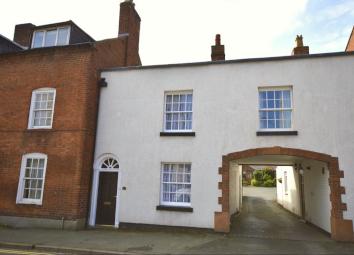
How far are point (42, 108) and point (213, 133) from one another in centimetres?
785

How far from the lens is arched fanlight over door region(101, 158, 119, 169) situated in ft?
44.1

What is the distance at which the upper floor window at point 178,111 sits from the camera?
13.0 meters

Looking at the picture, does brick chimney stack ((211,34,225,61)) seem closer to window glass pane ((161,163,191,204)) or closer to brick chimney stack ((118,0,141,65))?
brick chimney stack ((118,0,141,65))

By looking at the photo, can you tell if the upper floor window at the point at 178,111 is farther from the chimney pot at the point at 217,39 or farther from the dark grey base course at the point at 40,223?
the dark grey base course at the point at 40,223

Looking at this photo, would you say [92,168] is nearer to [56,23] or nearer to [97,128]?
[97,128]

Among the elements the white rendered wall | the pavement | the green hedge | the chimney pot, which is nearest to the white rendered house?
the pavement

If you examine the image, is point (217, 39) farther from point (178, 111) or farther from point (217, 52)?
point (178, 111)

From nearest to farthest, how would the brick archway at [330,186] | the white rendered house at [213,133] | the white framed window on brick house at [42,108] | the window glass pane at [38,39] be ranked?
the brick archway at [330,186] < the white rendered house at [213,133] < the white framed window on brick house at [42,108] < the window glass pane at [38,39]

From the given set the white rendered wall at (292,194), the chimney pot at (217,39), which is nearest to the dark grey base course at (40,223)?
the chimney pot at (217,39)

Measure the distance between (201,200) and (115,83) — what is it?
6.52 metres

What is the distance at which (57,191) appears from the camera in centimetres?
1277

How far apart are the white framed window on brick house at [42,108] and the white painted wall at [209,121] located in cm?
227

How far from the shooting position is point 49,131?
13.4 m

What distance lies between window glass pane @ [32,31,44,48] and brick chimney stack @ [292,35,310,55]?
12.8m
